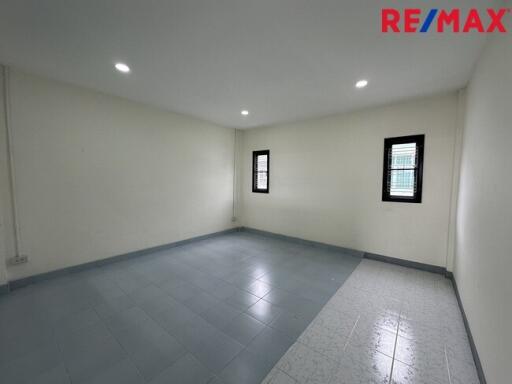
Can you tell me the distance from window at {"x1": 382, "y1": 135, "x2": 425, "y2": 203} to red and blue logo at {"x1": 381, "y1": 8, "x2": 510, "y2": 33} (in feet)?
5.84

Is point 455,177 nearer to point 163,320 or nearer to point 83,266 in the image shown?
point 163,320

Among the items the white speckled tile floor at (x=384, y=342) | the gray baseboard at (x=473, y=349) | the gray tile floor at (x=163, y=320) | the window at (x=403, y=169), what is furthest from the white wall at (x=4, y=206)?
the window at (x=403, y=169)

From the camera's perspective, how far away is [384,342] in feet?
5.97

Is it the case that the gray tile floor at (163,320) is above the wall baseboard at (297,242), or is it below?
below

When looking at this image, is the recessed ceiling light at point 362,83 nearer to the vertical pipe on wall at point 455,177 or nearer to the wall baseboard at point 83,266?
the vertical pipe on wall at point 455,177

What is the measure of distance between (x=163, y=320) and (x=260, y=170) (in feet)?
13.1

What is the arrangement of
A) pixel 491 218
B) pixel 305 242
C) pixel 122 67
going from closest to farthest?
1. pixel 491 218
2. pixel 122 67
3. pixel 305 242

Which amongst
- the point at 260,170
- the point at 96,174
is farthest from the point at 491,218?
the point at 96,174

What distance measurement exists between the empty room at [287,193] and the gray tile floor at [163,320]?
0.02 metres

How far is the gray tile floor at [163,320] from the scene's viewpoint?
1533 millimetres

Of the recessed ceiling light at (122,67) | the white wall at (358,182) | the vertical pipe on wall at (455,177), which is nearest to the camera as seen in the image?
the recessed ceiling light at (122,67)

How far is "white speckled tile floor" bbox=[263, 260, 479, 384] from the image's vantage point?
4.94ft

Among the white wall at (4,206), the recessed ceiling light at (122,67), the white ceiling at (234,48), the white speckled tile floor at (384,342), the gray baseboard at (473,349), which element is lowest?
the white speckled tile floor at (384,342)

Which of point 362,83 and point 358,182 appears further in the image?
point 358,182
